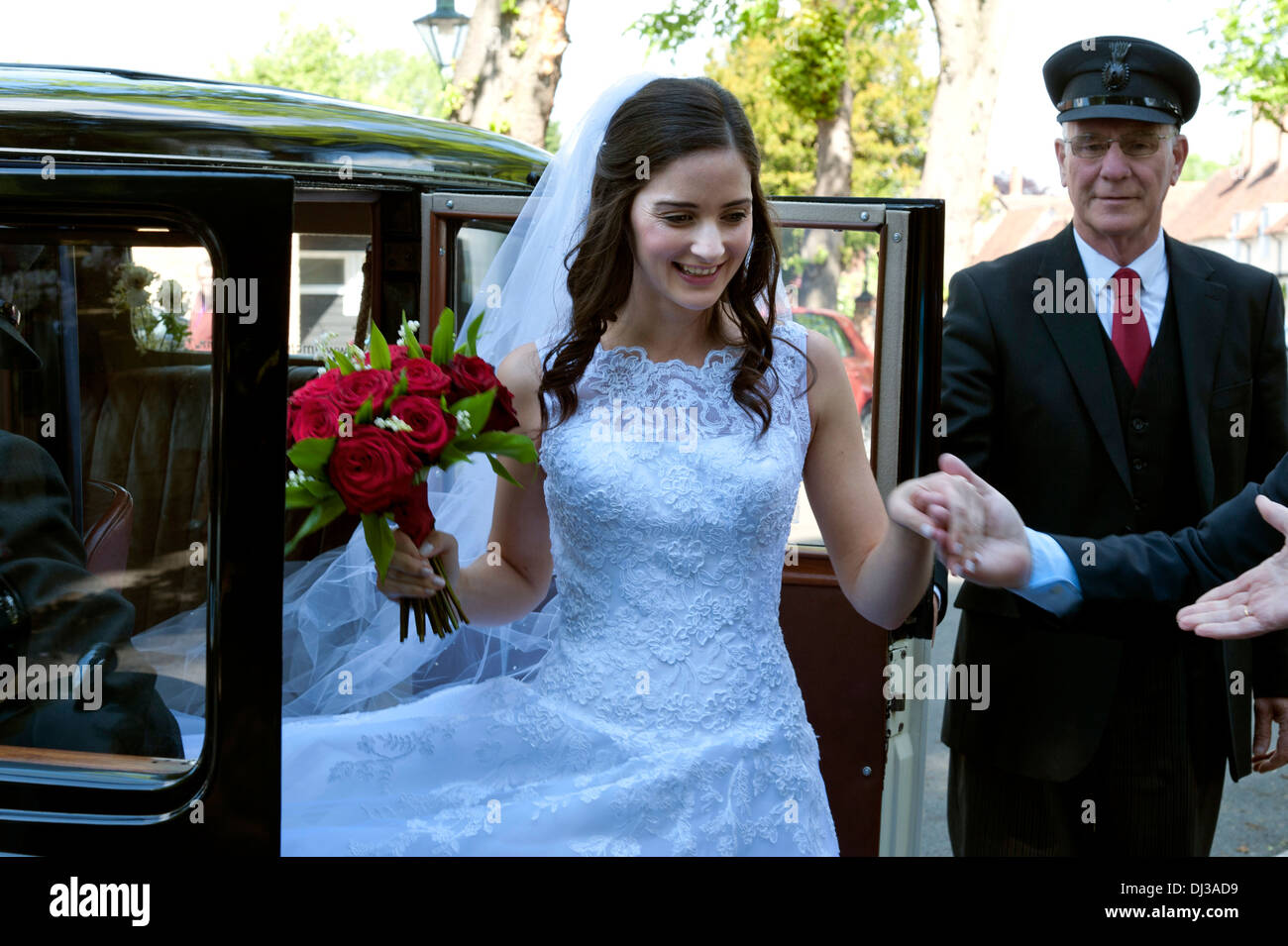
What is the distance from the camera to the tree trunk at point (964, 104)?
438 inches

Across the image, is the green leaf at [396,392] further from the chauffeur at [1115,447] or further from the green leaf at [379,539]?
the chauffeur at [1115,447]

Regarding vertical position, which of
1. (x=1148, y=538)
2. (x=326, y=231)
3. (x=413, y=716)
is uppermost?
(x=326, y=231)

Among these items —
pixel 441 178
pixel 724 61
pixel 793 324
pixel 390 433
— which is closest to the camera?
pixel 390 433

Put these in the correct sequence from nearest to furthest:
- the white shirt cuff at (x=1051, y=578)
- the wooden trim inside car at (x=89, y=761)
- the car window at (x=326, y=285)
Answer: the wooden trim inside car at (x=89, y=761) → the white shirt cuff at (x=1051, y=578) → the car window at (x=326, y=285)

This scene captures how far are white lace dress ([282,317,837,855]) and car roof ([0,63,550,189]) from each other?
998mm

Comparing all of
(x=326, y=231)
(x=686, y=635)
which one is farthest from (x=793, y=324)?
(x=326, y=231)

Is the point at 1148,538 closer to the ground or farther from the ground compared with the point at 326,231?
closer to the ground

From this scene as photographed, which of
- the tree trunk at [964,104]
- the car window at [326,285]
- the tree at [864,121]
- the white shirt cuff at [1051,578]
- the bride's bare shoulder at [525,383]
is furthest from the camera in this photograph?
the tree at [864,121]

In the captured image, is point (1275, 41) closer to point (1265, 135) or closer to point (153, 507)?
point (153, 507)

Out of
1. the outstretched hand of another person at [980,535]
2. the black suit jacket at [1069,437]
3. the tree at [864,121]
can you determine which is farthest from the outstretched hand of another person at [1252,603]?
the tree at [864,121]

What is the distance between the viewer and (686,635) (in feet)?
7.27

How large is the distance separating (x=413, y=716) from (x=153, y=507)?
619 millimetres

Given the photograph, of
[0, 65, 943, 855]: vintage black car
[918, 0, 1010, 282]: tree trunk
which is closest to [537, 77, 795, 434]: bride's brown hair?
[0, 65, 943, 855]: vintage black car

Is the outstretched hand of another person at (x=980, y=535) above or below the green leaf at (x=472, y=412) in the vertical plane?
below
